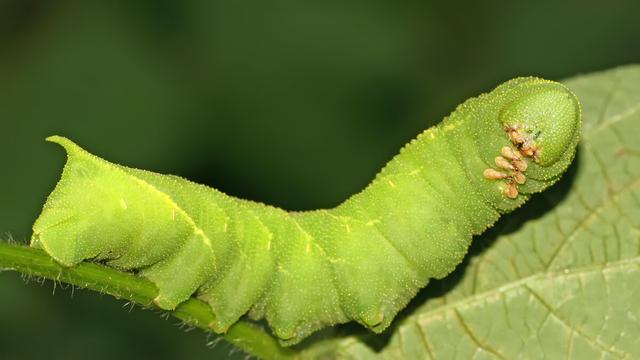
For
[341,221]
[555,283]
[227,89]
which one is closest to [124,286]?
[341,221]

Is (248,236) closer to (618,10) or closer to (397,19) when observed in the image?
(397,19)

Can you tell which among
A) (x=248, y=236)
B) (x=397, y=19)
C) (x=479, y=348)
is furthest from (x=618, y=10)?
(x=248, y=236)

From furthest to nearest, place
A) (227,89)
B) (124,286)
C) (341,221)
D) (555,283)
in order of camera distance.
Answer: (227,89) < (555,283) < (341,221) < (124,286)

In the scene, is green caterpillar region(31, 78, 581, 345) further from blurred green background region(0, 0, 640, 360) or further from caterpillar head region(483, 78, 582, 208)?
blurred green background region(0, 0, 640, 360)

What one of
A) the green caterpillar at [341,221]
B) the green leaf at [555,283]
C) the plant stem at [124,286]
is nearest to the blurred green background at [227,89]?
the green leaf at [555,283]

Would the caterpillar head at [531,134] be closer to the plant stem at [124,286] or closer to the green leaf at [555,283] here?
the green leaf at [555,283]

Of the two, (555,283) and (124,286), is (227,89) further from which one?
(124,286)

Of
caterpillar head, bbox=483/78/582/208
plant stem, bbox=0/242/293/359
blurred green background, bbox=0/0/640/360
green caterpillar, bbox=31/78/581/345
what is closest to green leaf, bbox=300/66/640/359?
plant stem, bbox=0/242/293/359
